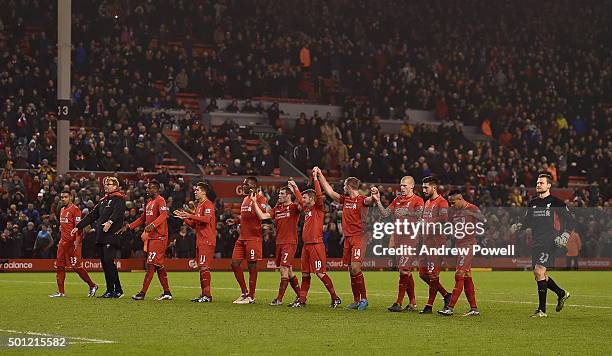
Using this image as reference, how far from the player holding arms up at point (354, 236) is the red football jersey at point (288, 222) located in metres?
1.17

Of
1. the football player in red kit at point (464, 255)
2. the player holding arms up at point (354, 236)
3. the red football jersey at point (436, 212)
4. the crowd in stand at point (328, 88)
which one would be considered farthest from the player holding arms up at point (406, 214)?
the crowd in stand at point (328, 88)

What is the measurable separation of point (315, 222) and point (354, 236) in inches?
38.6

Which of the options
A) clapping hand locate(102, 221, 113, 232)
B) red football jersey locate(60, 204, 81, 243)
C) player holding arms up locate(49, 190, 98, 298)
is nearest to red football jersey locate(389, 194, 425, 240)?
clapping hand locate(102, 221, 113, 232)

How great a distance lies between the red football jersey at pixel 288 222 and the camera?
22031 millimetres

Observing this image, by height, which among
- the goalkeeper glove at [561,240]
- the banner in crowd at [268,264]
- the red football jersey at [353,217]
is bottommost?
the banner in crowd at [268,264]

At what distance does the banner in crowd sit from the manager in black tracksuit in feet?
42.9

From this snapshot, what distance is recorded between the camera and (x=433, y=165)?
158 ft

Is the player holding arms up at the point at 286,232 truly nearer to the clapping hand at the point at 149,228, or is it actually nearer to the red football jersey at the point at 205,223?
the red football jersey at the point at 205,223

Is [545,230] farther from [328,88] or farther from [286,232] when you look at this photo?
[328,88]

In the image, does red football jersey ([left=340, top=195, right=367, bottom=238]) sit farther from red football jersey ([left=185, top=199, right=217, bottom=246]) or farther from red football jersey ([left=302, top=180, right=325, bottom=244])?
red football jersey ([left=185, top=199, right=217, bottom=246])

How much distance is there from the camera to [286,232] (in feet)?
72.4

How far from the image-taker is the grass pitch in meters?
13.9

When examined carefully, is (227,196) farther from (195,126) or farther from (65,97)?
(65,97)

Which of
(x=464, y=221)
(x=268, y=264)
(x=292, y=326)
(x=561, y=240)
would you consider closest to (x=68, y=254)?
(x=292, y=326)
